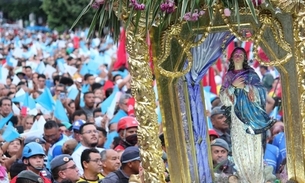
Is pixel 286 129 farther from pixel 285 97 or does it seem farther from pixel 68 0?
pixel 68 0

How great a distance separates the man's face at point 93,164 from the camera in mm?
7961

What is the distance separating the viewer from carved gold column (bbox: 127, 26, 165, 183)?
19.6 feet

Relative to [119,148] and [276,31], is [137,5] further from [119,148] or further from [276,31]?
[119,148]

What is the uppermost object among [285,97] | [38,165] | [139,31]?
[139,31]

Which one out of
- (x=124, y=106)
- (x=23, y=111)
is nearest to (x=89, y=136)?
(x=124, y=106)

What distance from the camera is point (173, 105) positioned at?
6035 mm

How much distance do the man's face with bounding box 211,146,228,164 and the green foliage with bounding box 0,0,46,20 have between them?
37610 mm

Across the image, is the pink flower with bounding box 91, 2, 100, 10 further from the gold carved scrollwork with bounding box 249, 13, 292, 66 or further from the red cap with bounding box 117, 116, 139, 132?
the red cap with bounding box 117, 116, 139, 132

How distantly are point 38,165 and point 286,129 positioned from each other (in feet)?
10.3

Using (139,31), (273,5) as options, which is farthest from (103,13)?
(273,5)

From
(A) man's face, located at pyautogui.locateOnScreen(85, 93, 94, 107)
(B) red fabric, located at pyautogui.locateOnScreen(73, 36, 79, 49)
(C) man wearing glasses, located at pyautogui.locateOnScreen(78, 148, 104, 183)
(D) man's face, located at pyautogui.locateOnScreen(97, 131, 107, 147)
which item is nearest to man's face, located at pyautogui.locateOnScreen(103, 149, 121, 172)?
(C) man wearing glasses, located at pyautogui.locateOnScreen(78, 148, 104, 183)

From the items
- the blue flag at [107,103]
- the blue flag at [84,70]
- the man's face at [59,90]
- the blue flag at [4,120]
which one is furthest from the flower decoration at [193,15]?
the blue flag at [84,70]

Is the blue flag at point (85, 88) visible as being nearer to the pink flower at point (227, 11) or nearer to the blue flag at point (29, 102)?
the blue flag at point (29, 102)

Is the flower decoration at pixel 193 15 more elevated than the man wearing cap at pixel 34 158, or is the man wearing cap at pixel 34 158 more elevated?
the flower decoration at pixel 193 15
